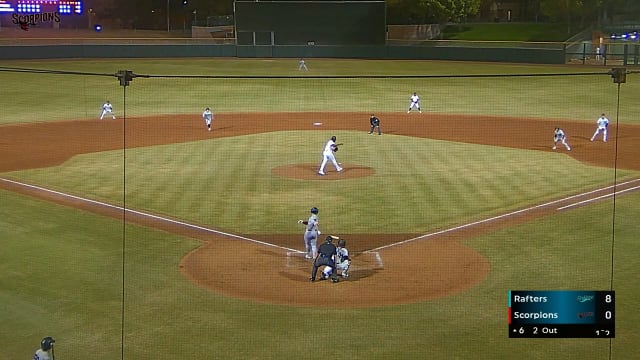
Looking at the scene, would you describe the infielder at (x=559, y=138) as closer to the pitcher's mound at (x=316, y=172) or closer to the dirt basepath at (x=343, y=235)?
the dirt basepath at (x=343, y=235)

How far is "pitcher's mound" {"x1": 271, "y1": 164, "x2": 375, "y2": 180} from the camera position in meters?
22.4

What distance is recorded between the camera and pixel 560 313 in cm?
831

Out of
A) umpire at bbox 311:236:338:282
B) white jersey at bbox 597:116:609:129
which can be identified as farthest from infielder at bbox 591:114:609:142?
umpire at bbox 311:236:338:282

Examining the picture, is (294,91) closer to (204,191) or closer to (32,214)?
(204,191)

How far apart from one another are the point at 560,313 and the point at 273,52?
51284mm

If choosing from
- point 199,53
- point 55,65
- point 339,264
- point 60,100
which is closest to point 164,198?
point 339,264

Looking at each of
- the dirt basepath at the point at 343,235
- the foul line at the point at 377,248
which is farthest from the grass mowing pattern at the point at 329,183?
the dirt basepath at the point at 343,235

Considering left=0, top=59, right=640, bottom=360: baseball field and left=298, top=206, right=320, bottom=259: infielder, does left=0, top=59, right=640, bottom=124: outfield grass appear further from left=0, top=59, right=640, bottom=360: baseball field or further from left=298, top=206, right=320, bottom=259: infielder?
left=298, top=206, right=320, bottom=259: infielder

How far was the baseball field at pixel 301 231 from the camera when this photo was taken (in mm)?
11117

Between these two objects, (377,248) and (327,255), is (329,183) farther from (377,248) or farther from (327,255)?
(327,255)

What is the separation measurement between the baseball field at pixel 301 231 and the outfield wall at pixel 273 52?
19.9m

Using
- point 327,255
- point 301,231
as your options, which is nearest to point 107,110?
point 301,231

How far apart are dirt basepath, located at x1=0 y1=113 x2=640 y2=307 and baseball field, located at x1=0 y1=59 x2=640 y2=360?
6 cm

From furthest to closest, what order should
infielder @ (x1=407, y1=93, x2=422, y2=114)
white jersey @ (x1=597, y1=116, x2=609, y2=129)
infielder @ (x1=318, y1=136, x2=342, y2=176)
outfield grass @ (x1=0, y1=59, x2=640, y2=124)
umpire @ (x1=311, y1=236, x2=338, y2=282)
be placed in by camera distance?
outfield grass @ (x1=0, y1=59, x2=640, y2=124)
infielder @ (x1=407, y1=93, x2=422, y2=114)
white jersey @ (x1=597, y1=116, x2=609, y2=129)
infielder @ (x1=318, y1=136, x2=342, y2=176)
umpire @ (x1=311, y1=236, x2=338, y2=282)
